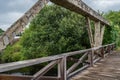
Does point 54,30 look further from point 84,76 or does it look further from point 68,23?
point 84,76

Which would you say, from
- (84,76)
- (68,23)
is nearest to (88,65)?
(84,76)

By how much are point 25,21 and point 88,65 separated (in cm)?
493

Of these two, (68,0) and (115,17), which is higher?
(115,17)

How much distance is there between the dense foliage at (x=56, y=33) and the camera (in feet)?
60.3

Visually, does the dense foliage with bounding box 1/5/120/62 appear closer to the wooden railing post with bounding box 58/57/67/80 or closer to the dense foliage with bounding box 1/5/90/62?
the dense foliage with bounding box 1/5/90/62

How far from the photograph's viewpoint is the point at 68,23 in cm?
1842

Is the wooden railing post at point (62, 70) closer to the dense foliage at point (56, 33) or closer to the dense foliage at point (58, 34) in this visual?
the dense foliage at point (58, 34)

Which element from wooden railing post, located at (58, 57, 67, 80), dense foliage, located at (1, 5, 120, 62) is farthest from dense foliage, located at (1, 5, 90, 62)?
wooden railing post, located at (58, 57, 67, 80)

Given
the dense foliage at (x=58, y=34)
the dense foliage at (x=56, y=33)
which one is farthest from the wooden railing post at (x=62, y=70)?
the dense foliage at (x=56, y=33)

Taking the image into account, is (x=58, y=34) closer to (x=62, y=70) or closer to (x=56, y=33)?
(x=56, y=33)

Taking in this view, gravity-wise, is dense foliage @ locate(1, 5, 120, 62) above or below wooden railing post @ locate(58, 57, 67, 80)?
above

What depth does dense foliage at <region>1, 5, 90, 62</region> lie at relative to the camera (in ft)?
60.3

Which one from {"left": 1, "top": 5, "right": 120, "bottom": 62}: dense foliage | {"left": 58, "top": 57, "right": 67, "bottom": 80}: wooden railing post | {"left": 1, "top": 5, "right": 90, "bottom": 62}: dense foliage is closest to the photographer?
{"left": 58, "top": 57, "right": 67, "bottom": 80}: wooden railing post

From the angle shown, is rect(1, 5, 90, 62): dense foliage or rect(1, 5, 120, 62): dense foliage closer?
rect(1, 5, 120, 62): dense foliage
